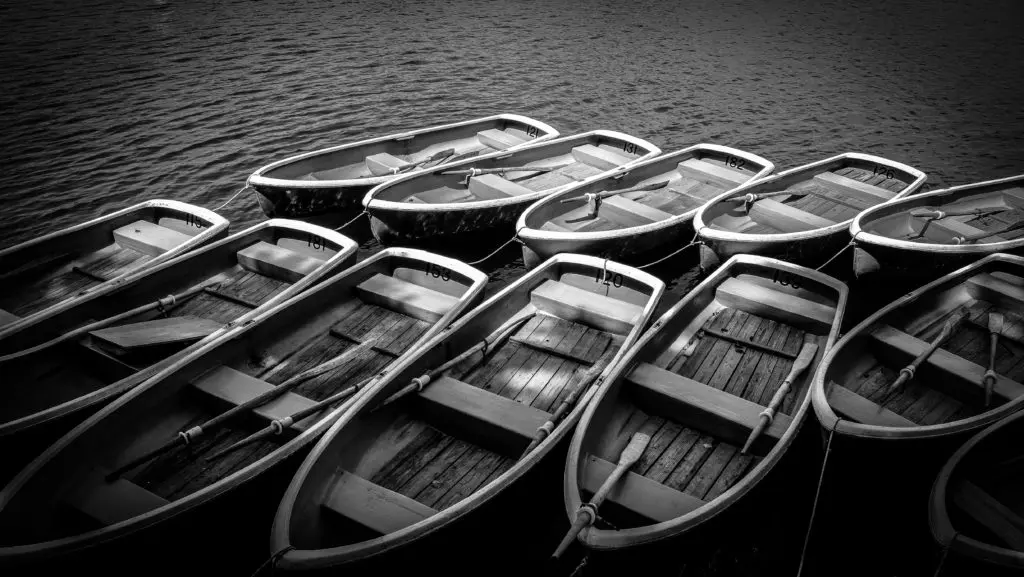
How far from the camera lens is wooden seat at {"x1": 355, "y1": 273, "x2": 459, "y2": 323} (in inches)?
334

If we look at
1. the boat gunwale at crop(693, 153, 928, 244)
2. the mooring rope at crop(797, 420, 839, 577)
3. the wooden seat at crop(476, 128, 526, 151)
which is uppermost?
the wooden seat at crop(476, 128, 526, 151)

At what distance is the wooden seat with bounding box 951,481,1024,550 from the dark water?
22.5 feet

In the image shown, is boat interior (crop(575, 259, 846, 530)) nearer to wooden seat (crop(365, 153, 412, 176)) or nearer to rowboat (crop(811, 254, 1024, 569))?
rowboat (crop(811, 254, 1024, 569))

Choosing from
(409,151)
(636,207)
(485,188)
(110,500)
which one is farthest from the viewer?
(409,151)

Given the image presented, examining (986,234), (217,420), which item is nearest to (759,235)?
(986,234)

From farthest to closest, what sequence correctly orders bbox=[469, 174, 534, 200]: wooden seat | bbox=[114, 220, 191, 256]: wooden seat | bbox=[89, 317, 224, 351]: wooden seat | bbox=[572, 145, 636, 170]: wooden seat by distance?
1. bbox=[572, 145, 636, 170]: wooden seat
2. bbox=[469, 174, 534, 200]: wooden seat
3. bbox=[114, 220, 191, 256]: wooden seat
4. bbox=[89, 317, 224, 351]: wooden seat

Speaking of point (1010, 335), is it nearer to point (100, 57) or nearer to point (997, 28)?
point (100, 57)

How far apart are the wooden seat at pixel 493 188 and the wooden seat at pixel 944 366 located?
19.6 feet

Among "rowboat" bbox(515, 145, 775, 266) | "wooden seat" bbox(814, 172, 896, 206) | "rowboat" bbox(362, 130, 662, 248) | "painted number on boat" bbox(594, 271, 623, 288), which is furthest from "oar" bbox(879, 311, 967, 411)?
"rowboat" bbox(362, 130, 662, 248)

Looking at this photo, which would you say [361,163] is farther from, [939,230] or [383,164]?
[939,230]

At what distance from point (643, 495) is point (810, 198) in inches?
329

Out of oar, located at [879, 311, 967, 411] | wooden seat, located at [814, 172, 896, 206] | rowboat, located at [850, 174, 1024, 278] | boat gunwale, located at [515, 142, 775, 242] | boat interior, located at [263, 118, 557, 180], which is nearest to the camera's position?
oar, located at [879, 311, 967, 411]

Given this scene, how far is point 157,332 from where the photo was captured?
301 inches

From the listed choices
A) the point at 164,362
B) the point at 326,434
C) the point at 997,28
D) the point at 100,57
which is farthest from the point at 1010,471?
the point at 997,28
